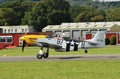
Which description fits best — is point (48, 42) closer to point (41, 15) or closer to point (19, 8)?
point (41, 15)

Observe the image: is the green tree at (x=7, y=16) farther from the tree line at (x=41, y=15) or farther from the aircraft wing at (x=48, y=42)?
the aircraft wing at (x=48, y=42)

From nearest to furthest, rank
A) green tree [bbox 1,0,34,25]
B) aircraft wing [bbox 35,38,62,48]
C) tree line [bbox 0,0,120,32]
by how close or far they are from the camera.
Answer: aircraft wing [bbox 35,38,62,48] < tree line [bbox 0,0,120,32] < green tree [bbox 1,0,34,25]

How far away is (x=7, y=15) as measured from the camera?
534 feet

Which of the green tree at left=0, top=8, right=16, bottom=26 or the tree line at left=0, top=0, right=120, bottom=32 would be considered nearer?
the tree line at left=0, top=0, right=120, bottom=32

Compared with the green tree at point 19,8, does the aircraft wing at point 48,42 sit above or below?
below

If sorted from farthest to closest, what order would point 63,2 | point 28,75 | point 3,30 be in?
point 63,2, point 3,30, point 28,75

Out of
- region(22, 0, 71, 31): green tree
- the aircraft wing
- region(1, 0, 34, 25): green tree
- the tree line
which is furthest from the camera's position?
region(1, 0, 34, 25): green tree

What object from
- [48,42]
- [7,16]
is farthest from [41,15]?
[48,42]

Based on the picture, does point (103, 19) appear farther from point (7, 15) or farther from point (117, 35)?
point (117, 35)

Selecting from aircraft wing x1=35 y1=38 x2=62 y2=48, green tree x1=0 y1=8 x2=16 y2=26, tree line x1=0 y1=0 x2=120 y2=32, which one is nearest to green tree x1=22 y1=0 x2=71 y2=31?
tree line x1=0 y1=0 x2=120 y2=32

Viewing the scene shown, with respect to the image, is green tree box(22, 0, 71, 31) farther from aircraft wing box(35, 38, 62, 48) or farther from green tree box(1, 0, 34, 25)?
aircraft wing box(35, 38, 62, 48)

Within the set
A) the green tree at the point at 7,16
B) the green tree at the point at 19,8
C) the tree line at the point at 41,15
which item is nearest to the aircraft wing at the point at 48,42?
the tree line at the point at 41,15

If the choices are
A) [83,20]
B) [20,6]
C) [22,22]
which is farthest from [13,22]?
[83,20]

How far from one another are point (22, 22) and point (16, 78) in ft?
493
